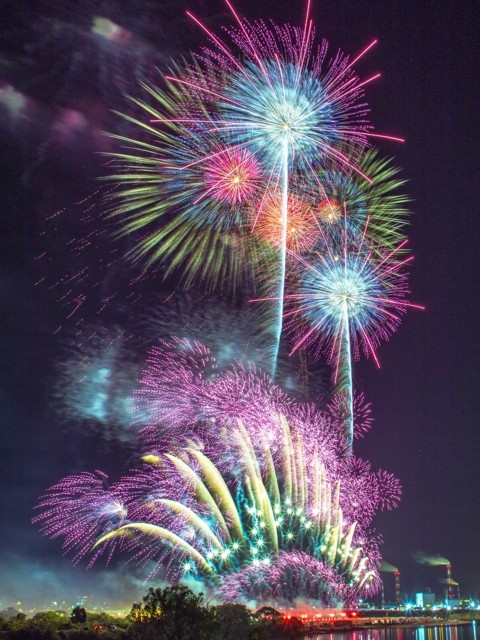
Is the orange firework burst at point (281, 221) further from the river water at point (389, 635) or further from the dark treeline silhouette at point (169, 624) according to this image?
the river water at point (389, 635)

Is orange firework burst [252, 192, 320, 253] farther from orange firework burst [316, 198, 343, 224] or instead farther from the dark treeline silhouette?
the dark treeline silhouette

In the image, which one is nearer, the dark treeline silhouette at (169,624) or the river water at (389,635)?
the dark treeline silhouette at (169,624)

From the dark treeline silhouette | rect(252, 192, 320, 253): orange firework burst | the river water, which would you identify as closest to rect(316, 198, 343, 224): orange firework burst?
rect(252, 192, 320, 253): orange firework burst

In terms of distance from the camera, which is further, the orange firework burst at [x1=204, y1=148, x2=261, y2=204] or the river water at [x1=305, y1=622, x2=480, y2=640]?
the river water at [x1=305, y1=622, x2=480, y2=640]

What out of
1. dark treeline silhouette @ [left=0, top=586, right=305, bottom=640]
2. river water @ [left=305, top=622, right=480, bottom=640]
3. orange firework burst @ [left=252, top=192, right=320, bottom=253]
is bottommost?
dark treeline silhouette @ [left=0, top=586, right=305, bottom=640]

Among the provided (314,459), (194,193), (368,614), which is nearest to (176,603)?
(314,459)

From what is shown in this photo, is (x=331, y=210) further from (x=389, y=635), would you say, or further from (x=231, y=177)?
(x=389, y=635)

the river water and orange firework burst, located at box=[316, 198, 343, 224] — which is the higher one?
orange firework burst, located at box=[316, 198, 343, 224]

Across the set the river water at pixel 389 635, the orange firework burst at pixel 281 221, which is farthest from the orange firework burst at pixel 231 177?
the river water at pixel 389 635

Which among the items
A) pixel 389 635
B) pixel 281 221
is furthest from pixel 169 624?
pixel 389 635

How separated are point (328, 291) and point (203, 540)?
12.1 metres

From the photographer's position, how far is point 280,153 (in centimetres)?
2264

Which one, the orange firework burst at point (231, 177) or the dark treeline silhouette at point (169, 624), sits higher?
the orange firework burst at point (231, 177)

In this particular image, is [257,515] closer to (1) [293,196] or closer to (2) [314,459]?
(2) [314,459]
